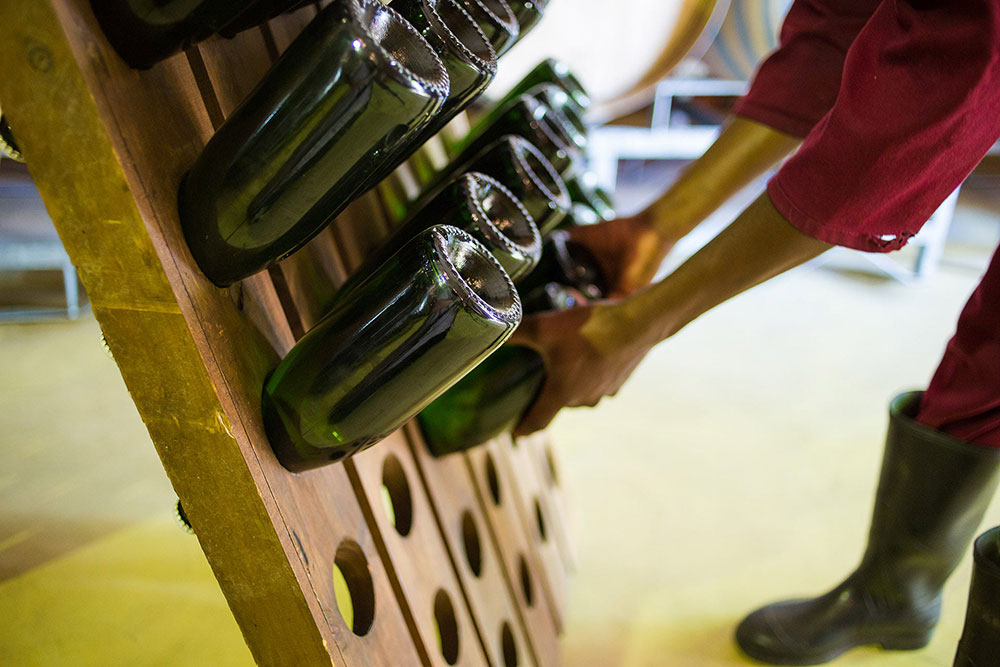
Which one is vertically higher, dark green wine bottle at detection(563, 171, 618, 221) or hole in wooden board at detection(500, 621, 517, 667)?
dark green wine bottle at detection(563, 171, 618, 221)

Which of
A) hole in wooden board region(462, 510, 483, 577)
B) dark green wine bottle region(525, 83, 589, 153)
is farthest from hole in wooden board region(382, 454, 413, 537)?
dark green wine bottle region(525, 83, 589, 153)

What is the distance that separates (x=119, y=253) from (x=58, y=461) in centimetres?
62

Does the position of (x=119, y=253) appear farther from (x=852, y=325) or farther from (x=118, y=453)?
(x=852, y=325)

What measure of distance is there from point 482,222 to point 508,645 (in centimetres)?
50

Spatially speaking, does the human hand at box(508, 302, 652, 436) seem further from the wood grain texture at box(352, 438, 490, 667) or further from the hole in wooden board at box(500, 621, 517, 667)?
the hole in wooden board at box(500, 621, 517, 667)

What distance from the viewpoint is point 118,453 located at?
1.06m

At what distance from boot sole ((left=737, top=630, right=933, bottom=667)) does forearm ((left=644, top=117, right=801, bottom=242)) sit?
0.56 meters

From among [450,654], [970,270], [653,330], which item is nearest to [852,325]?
[970,270]

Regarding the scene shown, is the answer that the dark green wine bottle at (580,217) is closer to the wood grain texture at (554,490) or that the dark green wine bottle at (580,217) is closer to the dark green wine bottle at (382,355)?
the wood grain texture at (554,490)

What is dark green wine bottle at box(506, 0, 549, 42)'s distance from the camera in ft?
2.58

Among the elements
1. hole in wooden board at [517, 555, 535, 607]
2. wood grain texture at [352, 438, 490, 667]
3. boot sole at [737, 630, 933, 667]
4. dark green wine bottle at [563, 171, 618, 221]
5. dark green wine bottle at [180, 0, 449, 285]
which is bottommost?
hole in wooden board at [517, 555, 535, 607]

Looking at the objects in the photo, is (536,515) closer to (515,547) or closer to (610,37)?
(515,547)

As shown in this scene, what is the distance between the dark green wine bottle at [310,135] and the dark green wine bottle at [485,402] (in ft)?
0.98

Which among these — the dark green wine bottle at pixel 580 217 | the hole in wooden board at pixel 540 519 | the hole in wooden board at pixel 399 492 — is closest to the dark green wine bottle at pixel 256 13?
the hole in wooden board at pixel 399 492
